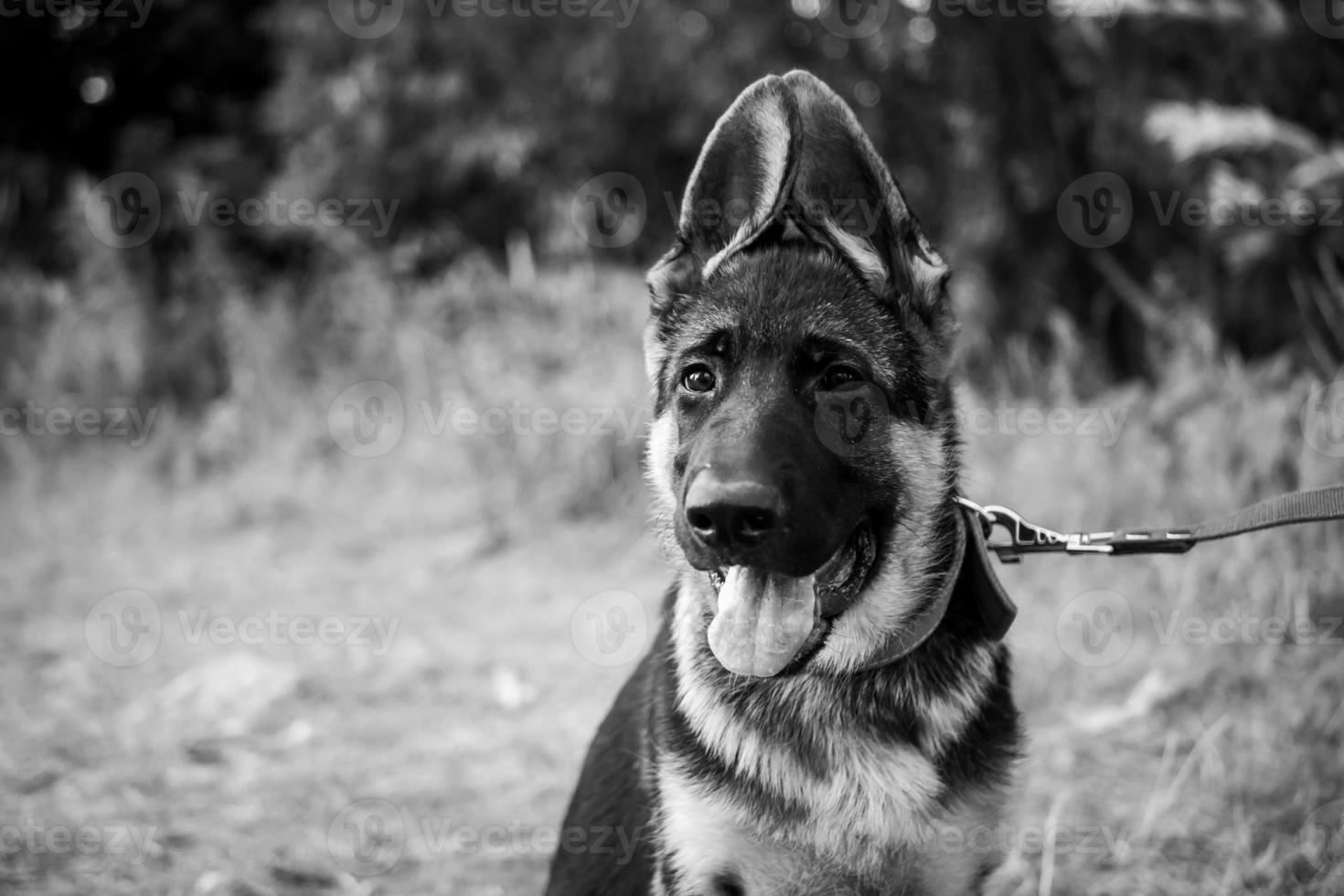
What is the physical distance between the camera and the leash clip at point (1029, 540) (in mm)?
2725

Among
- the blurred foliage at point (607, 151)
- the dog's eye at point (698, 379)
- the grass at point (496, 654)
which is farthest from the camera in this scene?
the blurred foliage at point (607, 151)

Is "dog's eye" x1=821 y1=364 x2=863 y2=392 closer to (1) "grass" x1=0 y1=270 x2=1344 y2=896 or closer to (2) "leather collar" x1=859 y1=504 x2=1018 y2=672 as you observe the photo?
(2) "leather collar" x1=859 y1=504 x2=1018 y2=672

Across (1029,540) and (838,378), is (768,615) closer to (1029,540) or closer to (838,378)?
(838,378)

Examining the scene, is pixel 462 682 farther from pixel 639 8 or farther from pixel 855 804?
pixel 639 8

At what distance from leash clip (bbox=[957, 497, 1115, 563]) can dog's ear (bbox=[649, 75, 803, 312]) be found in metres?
0.97

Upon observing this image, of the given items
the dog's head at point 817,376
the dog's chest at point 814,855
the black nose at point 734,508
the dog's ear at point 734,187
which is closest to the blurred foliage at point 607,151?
the dog's head at point 817,376

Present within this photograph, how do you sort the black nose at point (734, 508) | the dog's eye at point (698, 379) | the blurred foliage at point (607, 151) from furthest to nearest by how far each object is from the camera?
1. the blurred foliage at point (607, 151)
2. the dog's eye at point (698, 379)
3. the black nose at point (734, 508)

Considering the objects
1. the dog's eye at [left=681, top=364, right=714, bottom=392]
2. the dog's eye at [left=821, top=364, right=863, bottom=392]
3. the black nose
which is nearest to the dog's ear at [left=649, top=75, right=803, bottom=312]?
the dog's eye at [left=681, top=364, right=714, bottom=392]

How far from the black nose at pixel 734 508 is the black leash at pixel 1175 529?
789 millimetres

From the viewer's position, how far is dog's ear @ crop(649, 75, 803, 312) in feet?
8.55

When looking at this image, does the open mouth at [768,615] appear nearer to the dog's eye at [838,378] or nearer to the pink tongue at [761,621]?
the pink tongue at [761,621]

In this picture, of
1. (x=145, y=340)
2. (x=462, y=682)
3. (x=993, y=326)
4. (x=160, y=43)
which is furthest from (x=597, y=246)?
(x=160, y=43)

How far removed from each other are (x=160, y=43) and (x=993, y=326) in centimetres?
1147

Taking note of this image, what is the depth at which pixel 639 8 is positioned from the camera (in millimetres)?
8602
